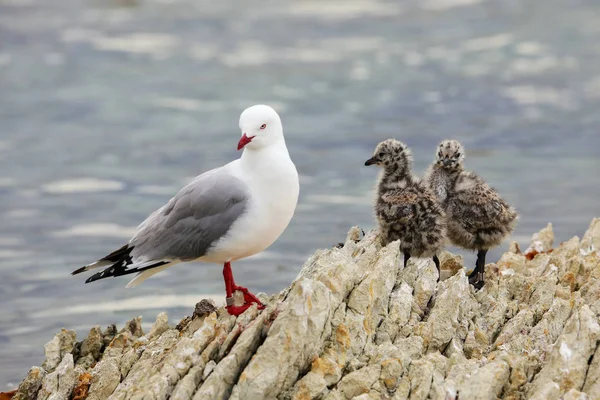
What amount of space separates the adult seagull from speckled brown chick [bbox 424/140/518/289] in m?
1.58

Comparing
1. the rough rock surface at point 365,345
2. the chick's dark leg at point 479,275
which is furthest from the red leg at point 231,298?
the chick's dark leg at point 479,275

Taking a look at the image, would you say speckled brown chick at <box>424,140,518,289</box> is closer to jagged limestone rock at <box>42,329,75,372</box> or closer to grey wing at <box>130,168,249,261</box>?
grey wing at <box>130,168,249,261</box>

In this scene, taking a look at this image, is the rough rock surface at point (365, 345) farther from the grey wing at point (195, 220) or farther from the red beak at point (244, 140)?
the red beak at point (244, 140)

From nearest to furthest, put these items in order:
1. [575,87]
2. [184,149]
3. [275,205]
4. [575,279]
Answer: [275,205] → [575,279] → [184,149] → [575,87]

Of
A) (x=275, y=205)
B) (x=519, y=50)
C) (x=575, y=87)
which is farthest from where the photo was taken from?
(x=519, y=50)

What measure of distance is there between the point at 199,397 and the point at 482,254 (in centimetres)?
331

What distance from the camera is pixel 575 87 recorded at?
19.7 m

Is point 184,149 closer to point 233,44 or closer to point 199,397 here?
point 233,44

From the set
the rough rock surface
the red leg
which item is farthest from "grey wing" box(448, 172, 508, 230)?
the red leg

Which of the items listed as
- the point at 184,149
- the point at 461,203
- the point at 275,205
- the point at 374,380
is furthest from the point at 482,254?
the point at 184,149

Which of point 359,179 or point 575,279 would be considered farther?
point 359,179

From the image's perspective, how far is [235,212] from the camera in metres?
8.07

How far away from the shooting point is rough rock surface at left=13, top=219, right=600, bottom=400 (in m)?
6.55

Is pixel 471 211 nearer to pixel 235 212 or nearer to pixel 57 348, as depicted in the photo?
pixel 235 212
